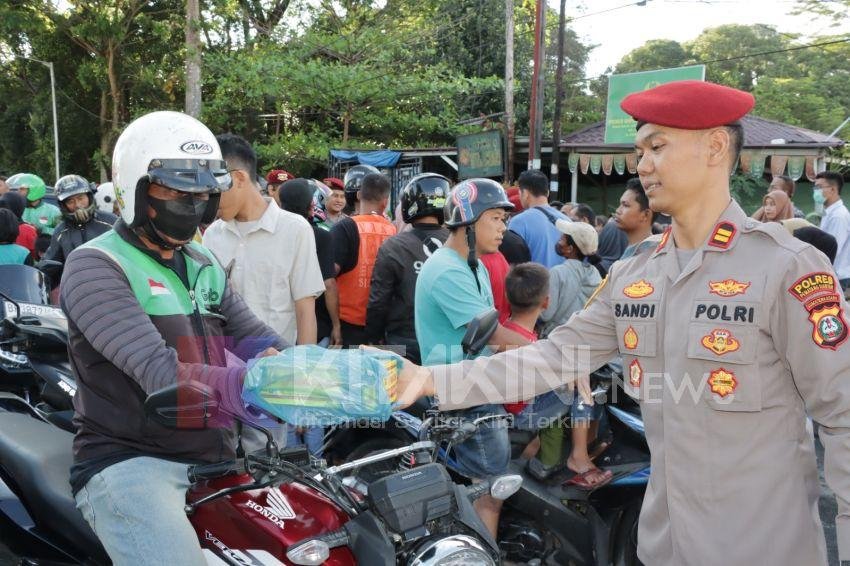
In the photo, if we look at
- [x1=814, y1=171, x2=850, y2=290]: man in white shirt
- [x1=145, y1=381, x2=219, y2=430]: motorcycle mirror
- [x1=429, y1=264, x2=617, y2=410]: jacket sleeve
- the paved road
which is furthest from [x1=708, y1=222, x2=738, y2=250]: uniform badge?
[x1=814, y1=171, x2=850, y2=290]: man in white shirt

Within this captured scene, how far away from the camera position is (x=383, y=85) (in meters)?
17.7

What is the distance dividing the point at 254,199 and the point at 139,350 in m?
2.07

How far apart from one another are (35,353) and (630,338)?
3542mm

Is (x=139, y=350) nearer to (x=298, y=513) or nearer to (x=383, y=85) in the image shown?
(x=298, y=513)

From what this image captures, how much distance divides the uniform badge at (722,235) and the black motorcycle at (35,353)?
330 centimetres

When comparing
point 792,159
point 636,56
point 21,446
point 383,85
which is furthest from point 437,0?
point 636,56

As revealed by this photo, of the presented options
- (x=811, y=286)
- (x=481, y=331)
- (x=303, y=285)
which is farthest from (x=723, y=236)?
(x=303, y=285)

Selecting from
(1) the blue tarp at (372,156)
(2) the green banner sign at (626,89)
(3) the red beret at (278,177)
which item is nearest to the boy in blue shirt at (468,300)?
(3) the red beret at (278,177)

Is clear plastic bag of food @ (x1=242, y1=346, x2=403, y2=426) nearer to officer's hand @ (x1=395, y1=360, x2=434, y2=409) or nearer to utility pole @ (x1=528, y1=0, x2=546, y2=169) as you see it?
officer's hand @ (x1=395, y1=360, x2=434, y2=409)

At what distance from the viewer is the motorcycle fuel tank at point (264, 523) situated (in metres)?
2.08

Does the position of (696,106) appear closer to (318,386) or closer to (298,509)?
(318,386)

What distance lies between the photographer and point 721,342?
1910mm

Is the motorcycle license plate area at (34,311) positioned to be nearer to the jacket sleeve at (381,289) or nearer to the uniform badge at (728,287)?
the jacket sleeve at (381,289)

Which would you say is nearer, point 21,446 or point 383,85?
point 21,446
